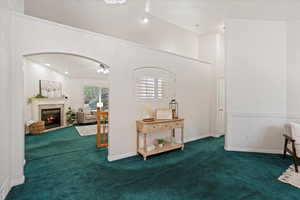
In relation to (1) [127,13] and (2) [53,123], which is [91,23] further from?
(2) [53,123]

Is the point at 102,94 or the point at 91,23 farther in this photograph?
the point at 102,94

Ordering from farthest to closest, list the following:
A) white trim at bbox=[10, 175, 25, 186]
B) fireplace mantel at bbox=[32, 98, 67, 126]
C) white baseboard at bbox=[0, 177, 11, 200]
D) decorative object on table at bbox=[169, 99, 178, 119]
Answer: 1. fireplace mantel at bbox=[32, 98, 67, 126]
2. decorative object on table at bbox=[169, 99, 178, 119]
3. white trim at bbox=[10, 175, 25, 186]
4. white baseboard at bbox=[0, 177, 11, 200]

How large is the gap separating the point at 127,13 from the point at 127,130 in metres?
3.30

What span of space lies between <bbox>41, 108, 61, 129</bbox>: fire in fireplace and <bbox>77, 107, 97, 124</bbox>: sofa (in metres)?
0.89

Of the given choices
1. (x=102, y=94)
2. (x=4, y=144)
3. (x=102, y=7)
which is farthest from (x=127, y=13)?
(x=102, y=94)

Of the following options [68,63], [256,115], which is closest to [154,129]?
[256,115]

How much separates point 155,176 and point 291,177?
238cm

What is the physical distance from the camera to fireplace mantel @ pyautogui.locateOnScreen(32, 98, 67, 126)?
19.4 feet

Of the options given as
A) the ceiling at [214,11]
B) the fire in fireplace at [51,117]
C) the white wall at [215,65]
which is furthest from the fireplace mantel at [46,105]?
the white wall at [215,65]

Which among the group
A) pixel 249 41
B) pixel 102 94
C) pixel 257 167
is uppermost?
pixel 249 41

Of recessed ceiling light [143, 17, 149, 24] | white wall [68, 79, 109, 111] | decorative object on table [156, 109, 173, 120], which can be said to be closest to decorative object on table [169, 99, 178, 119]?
decorative object on table [156, 109, 173, 120]

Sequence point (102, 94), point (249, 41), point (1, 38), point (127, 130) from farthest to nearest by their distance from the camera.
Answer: point (102, 94)
point (249, 41)
point (127, 130)
point (1, 38)

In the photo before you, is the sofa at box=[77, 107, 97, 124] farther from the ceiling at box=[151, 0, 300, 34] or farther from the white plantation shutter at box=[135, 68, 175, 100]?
the ceiling at box=[151, 0, 300, 34]

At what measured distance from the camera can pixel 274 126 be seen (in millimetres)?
3641
